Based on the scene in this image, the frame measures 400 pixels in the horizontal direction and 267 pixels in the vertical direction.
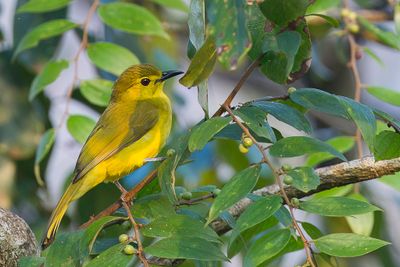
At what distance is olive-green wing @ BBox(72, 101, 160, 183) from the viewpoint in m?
3.63

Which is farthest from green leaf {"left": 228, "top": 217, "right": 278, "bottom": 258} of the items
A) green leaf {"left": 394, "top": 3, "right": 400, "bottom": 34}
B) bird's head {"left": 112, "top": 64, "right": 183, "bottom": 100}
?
bird's head {"left": 112, "top": 64, "right": 183, "bottom": 100}

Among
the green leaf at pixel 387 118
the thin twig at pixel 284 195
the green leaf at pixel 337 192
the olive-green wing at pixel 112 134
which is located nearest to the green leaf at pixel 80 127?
the olive-green wing at pixel 112 134

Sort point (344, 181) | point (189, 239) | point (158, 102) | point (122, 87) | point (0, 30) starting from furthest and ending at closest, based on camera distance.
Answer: point (0, 30)
point (122, 87)
point (158, 102)
point (344, 181)
point (189, 239)

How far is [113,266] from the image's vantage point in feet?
7.09

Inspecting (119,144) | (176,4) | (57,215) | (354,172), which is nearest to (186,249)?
(354,172)

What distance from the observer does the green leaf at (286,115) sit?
2.27 meters

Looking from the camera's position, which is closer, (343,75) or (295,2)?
(295,2)

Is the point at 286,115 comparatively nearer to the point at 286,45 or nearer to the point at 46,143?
the point at 286,45

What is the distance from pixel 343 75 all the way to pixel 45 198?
2.46m

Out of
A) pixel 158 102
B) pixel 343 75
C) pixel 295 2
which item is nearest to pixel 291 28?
pixel 295 2

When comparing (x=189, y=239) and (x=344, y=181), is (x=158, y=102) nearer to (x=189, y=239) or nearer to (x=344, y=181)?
(x=344, y=181)

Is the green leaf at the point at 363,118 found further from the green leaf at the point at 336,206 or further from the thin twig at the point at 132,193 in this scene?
the thin twig at the point at 132,193

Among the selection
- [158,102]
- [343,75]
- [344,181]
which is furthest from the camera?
[343,75]

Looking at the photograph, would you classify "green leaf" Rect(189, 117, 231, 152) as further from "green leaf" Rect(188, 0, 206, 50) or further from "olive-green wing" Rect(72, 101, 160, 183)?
"olive-green wing" Rect(72, 101, 160, 183)
